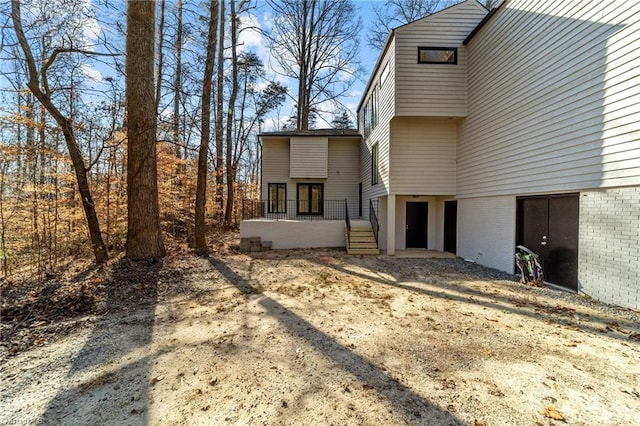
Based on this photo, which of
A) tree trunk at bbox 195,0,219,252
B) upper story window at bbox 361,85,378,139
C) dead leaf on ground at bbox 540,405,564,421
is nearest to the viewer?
dead leaf on ground at bbox 540,405,564,421

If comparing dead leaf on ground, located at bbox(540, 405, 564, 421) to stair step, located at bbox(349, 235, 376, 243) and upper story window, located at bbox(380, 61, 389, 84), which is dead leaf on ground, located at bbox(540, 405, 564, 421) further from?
upper story window, located at bbox(380, 61, 389, 84)

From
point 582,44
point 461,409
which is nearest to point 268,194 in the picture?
point 582,44

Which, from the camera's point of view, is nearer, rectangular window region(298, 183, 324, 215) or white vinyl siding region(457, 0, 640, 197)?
white vinyl siding region(457, 0, 640, 197)

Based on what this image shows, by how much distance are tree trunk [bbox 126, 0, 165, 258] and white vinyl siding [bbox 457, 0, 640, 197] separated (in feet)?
29.7

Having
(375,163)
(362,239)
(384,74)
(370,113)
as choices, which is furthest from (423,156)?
(370,113)

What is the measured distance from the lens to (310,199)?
49.3 ft

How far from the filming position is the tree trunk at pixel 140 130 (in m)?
6.85

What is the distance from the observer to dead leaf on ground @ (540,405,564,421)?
7.29 feet

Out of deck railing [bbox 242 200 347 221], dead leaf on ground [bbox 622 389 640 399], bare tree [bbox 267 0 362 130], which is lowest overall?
dead leaf on ground [bbox 622 389 640 399]

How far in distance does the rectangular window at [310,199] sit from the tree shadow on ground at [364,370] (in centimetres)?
1013

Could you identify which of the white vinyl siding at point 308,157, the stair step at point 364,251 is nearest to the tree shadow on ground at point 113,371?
the stair step at point 364,251

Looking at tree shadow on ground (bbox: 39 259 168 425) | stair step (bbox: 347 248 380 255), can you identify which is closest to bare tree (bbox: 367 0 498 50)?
stair step (bbox: 347 248 380 255)

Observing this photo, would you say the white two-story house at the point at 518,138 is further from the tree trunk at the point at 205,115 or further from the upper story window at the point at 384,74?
the tree trunk at the point at 205,115

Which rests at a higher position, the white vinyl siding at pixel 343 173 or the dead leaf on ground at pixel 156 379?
the white vinyl siding at pixel 343 173
